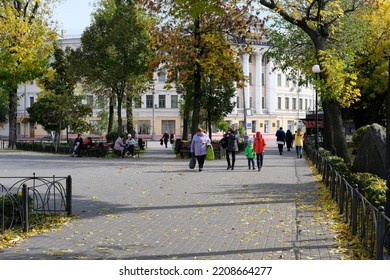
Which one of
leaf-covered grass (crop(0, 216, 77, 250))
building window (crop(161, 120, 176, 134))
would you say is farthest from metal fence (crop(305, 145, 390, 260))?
building window (crop(161, 120, 176, 134))

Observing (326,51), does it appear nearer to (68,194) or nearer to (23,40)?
(68,194)

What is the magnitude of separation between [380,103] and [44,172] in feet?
84.7

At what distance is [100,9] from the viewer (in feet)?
139

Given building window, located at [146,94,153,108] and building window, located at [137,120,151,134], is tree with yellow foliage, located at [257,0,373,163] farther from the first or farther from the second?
building window, located at [146,94,153,108]

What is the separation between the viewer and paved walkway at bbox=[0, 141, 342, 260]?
26.6 feet

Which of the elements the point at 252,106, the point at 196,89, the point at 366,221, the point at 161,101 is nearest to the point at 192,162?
the point at 196,89

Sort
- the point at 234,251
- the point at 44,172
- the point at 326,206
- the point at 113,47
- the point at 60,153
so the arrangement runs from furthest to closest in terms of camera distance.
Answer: the point at 60,153 → the point at 113,47 → the point at 44,172 → the point at 326,206 → the point at 234,251

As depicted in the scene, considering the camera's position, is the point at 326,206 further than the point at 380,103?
No

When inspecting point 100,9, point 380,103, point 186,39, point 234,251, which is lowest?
point 234,251

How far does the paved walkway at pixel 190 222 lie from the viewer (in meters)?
8.10

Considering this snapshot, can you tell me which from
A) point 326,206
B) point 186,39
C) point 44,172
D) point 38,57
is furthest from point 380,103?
point 326,206

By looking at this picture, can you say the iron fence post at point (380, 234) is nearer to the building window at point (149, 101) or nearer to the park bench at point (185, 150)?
the park bench at point (185, 150)

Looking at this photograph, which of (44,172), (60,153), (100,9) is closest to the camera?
(44,172)

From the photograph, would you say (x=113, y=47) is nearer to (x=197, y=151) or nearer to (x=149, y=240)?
(x=197, y=151)
